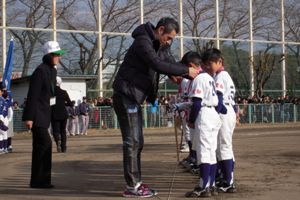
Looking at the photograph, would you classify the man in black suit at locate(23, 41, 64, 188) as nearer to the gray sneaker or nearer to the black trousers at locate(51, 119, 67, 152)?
the gray sneaker

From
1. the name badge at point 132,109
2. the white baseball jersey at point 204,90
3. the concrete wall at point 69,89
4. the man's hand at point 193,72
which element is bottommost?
the name badge at point 132,109

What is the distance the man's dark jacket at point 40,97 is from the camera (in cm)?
870

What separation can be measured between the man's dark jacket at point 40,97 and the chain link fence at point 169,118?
62.5 feet

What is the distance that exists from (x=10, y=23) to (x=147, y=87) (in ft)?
107

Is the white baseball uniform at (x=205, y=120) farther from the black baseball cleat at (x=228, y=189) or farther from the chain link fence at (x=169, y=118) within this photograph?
the chain link fence at (x=169, y=118)

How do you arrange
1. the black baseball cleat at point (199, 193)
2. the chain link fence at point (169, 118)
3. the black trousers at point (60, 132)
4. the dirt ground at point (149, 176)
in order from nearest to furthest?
the black baseball cleat at point (199, 193)
the dirt ground at point (149, 176)
the black trousers at point (60, 132)
the chain link fence at point (169, 118)

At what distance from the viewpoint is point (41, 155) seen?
28.8 feet

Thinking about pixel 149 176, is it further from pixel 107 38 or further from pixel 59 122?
pixel 107 38

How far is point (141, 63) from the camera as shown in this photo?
7598 mm

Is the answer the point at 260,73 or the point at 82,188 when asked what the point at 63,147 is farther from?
the point at 260,73

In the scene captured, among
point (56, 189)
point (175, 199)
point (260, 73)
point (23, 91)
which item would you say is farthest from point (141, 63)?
point (260, 73)

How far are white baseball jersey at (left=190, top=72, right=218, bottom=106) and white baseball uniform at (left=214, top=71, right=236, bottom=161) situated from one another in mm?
410

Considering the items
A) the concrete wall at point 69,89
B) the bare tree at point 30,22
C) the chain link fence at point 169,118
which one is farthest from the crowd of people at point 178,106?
the bare tree at point 30,22

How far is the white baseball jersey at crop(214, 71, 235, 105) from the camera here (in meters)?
8.12
